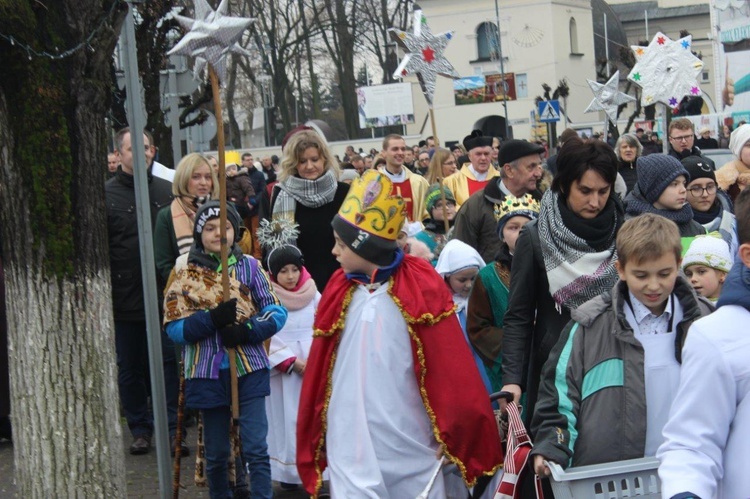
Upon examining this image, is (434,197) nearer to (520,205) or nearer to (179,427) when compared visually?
(520,205)

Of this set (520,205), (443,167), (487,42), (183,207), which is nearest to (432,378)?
(520,205)

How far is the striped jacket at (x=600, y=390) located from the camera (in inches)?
176

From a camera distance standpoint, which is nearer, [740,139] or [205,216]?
[205,216]

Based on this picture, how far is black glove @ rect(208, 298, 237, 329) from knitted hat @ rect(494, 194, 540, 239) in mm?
1448

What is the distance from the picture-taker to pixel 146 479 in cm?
852

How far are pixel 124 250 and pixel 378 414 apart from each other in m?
4.07

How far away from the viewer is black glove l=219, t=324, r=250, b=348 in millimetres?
6711

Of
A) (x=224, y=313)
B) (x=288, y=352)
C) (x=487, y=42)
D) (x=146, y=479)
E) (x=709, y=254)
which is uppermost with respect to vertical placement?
(x=487, y=42)

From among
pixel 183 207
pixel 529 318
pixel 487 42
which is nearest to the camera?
pixel 529 318

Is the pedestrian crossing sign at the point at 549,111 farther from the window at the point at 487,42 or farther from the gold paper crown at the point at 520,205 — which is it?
the window at the point at 487,42

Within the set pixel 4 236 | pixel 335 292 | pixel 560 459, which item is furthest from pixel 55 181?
pixel 560 459

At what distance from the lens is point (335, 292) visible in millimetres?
5547

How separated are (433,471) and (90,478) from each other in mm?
1800

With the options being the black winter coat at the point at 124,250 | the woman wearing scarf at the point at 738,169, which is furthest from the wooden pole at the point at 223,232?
the woman wearing scarf at the point at 738,169
